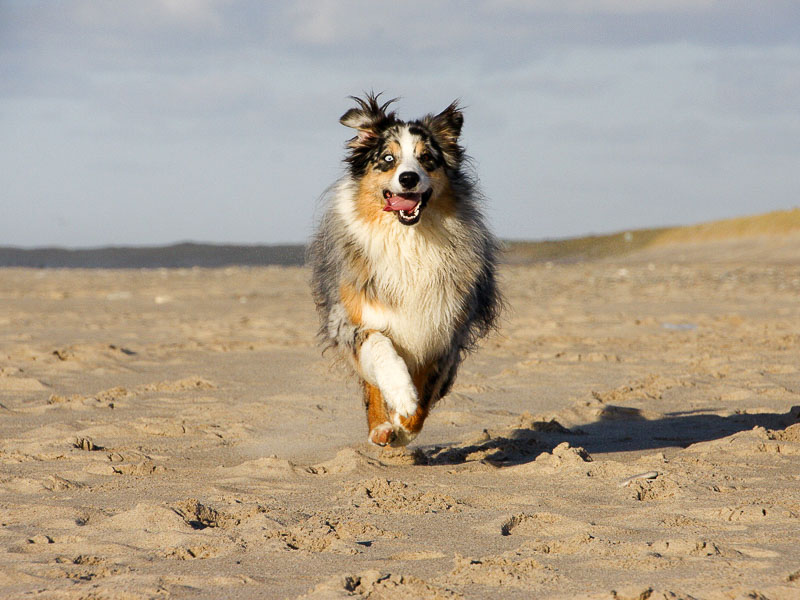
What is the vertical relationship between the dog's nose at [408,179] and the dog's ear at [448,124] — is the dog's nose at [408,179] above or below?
below

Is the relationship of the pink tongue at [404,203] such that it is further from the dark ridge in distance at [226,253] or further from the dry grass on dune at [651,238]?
the dark ridge in distance at [226,253]

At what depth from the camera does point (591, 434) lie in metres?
5.80

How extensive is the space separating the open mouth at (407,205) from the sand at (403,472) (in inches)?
50.9

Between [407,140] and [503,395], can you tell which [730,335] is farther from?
[407,140]

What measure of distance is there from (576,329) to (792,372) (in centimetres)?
349

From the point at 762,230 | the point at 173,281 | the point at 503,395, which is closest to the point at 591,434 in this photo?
the point at 503,395

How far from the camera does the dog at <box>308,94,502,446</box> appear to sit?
195 inches

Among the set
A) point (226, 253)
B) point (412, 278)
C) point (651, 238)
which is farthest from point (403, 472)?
point (651, 238)

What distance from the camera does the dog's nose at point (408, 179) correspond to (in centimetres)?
479

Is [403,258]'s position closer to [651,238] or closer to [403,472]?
[403,472]

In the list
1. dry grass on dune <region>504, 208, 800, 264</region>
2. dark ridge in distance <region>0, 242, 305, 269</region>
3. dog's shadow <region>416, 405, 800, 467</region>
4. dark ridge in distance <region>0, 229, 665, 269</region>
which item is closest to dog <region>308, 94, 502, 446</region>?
dog's shadow <region>416, 405, 800, 467</region>

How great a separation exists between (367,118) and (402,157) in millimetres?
415

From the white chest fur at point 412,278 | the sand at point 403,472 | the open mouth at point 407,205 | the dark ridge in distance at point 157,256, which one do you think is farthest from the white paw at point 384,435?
the dark ridge in distance at point 157,256

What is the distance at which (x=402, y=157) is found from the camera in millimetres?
5020
